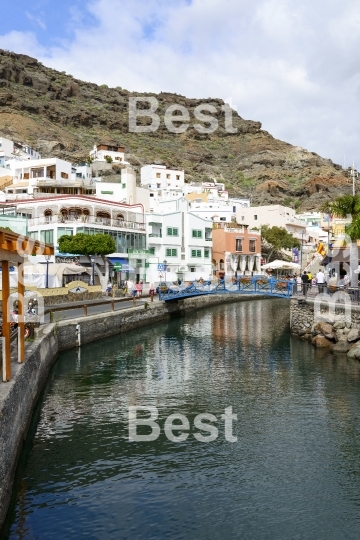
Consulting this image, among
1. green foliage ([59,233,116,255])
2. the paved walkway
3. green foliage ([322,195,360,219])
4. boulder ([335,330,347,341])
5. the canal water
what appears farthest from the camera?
green foliage ([59,233,116,255])

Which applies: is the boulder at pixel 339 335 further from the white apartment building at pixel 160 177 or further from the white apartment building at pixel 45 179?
the white apartment building at pixel 160 177

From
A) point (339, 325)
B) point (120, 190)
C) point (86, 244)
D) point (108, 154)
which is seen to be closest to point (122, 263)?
point (86, 244)

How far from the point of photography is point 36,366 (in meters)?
20.9

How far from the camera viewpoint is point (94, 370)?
89.8 ft

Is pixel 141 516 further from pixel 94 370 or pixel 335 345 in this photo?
pixel 335 345

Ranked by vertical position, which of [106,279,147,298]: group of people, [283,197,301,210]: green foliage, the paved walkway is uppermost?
[283,197,301,210]: green foliage

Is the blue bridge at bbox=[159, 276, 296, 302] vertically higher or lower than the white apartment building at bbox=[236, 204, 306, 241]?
lower

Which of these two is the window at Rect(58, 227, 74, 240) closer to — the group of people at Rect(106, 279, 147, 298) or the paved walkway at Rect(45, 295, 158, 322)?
the group of people at Rect(106, 279, 147, 298)

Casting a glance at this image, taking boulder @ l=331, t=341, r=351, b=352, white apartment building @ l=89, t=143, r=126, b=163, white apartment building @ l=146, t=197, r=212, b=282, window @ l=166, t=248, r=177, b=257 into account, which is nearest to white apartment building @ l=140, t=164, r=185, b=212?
white apartment building @ l=89, t=143, r=126, b=163

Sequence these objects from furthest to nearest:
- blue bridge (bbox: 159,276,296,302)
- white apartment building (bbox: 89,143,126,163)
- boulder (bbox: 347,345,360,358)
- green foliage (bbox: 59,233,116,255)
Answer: white apartment building (bbox: 89,143,126,163) < green foliage (bbox: 59,233,116,255) < blue bridge (bbox: 159,276,296,302) < boulder (bbox: 347,345,360,358)

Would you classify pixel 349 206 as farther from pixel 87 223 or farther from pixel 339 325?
pixel 87 223

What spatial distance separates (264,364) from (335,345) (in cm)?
573

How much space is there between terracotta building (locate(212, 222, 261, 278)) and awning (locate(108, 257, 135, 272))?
1572 cm

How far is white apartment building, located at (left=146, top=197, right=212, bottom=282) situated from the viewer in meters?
64.1
